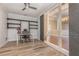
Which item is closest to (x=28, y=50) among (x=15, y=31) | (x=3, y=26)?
(x=15, y=31)

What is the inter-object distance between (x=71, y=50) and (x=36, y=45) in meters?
0.68

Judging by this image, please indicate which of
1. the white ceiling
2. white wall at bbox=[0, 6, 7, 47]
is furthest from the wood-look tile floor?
the white ceiling

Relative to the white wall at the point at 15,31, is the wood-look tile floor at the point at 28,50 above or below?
below

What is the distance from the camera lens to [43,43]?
1.92m

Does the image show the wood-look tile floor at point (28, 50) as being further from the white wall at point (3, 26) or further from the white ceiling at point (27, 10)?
the white ceiling at point (27, 10)

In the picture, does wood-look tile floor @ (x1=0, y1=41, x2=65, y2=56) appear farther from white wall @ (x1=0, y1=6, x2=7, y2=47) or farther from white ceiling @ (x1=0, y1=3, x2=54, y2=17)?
white ceiling @ (x1=0, y1=3, x2=54, y2=17)

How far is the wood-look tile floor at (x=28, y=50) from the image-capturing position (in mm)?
1712

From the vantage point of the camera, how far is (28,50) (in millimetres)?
1810

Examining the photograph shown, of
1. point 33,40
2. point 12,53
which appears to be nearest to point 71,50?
point 33,40

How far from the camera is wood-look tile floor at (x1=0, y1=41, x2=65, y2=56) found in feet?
5.62

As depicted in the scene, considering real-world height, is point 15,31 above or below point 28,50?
above

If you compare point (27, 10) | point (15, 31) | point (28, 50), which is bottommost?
point (28, 50)

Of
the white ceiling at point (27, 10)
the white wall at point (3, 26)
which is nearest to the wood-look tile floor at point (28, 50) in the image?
the white wall at point (3, 26)

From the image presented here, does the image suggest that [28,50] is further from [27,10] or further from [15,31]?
[27,10]
